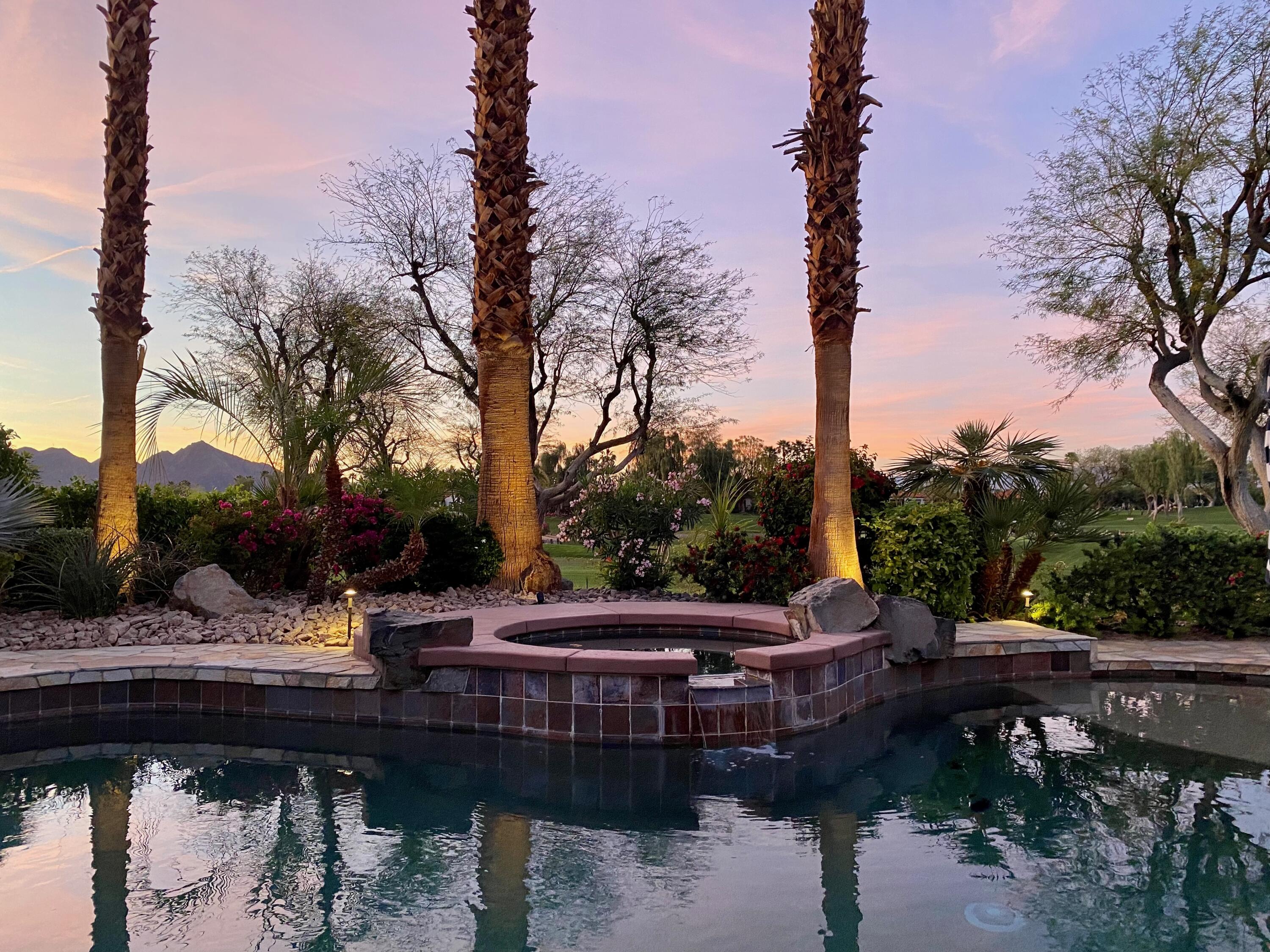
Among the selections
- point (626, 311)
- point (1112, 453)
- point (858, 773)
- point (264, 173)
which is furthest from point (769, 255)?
point (1112, 453)

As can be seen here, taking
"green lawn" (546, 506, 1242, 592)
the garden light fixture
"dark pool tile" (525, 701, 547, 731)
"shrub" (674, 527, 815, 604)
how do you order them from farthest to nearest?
1. "green lawn" (546, 506, 1242, 592)
2. "shrub" (674, 527, 815, 604)
3. the garden light fixture
4. "dark pool tile" (525, 701, 547, 731)

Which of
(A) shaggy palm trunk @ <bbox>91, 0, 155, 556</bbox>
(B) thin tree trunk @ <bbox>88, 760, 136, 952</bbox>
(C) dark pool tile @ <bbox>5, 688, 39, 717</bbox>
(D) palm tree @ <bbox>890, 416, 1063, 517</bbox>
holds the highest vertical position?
(A) shaggy palm trunk @ <bbox>91, 0, 155, 556</bbox>

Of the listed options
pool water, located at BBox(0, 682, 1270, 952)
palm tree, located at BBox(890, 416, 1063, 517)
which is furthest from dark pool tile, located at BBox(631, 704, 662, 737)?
palm tree, located at BBox(890, 416, 1063, 517)

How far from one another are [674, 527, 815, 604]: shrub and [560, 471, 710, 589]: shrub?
1422mm

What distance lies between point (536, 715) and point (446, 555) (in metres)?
4.48

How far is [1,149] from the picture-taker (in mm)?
11328

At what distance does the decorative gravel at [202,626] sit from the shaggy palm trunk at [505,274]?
55.5 inches

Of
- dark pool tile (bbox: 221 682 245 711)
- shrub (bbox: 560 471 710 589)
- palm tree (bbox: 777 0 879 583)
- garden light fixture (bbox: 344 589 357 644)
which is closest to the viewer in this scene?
dark pool tile (bbox: 221 682 245 711)

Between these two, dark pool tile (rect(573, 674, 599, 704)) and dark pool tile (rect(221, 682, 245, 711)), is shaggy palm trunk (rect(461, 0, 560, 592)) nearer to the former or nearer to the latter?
dark pool tile (rect(221, 682, 245, 711))

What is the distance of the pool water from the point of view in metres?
3.04

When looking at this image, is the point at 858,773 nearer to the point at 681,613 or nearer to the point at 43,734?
the point at 681,613

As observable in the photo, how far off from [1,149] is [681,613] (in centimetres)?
1112

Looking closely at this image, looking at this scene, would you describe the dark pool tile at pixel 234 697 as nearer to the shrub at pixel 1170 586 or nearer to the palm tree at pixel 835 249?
the palm tree at pixel 835 249

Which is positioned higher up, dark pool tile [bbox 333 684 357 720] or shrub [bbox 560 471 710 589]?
shrub [bbox 560 471 710 589]
